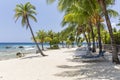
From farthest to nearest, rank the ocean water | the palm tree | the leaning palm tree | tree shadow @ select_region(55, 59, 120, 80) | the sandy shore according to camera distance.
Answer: the palm tree < the ocean water < the leaning palm tree < the sandy shore < tree shadow @ select_region(55, 59, 120, 80)

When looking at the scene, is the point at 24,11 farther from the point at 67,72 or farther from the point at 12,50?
the point at 12,50

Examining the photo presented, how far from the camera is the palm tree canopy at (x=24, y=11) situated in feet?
101

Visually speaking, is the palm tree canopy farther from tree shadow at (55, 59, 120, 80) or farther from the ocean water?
tree shadow at (55, 59, 120, 80)

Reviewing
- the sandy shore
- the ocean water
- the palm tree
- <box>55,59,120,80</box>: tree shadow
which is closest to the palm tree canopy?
the ocean water

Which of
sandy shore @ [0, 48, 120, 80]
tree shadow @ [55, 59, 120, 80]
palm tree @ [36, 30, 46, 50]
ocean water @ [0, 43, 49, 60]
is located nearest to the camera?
tree shadow @ [55, 59, 120, 80]

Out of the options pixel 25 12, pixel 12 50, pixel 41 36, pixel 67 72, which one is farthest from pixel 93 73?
pixel 12 50

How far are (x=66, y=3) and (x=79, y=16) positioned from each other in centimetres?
316

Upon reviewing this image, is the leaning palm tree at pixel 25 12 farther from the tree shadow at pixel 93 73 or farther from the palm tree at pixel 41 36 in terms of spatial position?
the palm tree at pixel 41 36

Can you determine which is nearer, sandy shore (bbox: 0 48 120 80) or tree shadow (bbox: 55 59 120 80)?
tree shadow (bbox: 55 59 120 80)

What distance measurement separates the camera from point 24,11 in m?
30.7

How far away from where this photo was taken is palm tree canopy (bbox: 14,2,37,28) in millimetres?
30703

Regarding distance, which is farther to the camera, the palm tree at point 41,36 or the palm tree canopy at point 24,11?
the palm tree at point 41,36

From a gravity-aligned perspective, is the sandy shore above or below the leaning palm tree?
below

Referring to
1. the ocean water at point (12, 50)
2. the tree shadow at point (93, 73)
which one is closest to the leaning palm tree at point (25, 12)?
the ocean water at point (12, 50)
